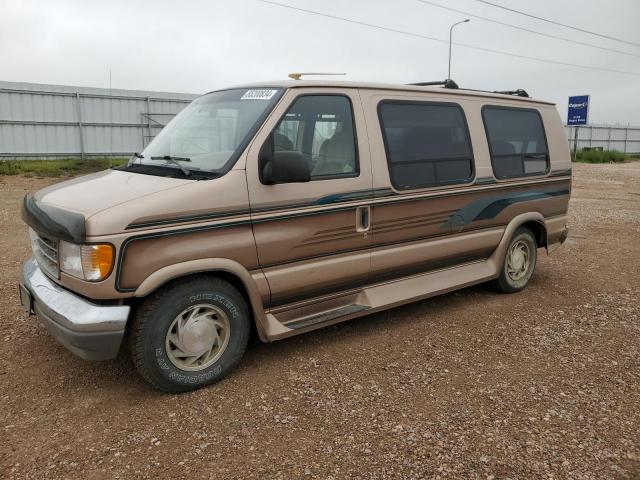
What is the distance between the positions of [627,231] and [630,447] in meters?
7.85

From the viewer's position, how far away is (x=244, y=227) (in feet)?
11.9

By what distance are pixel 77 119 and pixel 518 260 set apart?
59.8ft

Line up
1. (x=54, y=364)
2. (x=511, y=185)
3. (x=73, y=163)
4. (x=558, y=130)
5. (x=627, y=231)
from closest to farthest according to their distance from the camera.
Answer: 1. (x=54, y=364)
2. (x=511, y=185)
3. (x=558, y=130)
4. (x=627, y=231)
5. (x=73, y=163)

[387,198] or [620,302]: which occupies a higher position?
[387,198]

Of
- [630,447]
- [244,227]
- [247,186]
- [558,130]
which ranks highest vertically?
[558,130]

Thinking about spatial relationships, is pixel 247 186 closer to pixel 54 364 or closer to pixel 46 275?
pixel 46 275

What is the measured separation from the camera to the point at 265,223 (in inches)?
146

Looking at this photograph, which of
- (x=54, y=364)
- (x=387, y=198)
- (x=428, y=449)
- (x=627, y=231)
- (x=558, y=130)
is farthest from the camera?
(x=627, y=231)

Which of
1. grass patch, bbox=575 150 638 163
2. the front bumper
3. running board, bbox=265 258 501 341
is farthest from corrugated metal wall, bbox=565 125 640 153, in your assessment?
the front bumper

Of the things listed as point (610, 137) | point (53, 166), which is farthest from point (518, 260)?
point (610, 137)

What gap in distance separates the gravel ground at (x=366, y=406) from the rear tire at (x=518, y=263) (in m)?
0.58

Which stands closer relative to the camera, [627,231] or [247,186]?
[247,186]

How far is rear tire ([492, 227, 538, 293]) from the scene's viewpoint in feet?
18.8

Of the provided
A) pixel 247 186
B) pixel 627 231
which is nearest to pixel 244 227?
pixel 247 186
